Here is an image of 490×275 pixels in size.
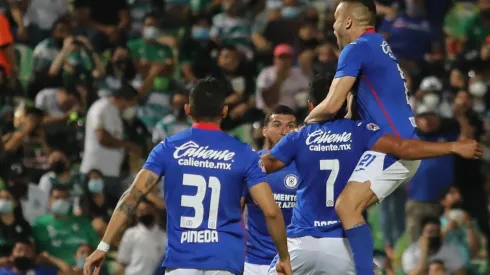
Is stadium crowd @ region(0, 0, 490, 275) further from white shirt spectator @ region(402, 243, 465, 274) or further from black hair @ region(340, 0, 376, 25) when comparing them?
black hair @ region(340, 0, 376, 25)

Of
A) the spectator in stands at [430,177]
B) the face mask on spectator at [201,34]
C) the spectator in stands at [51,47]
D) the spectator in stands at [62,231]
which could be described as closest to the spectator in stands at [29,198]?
the spectator in stands at [62,231]

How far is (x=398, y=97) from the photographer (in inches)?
353

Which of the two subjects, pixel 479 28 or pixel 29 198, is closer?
pixel 29 198

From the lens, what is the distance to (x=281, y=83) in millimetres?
17016

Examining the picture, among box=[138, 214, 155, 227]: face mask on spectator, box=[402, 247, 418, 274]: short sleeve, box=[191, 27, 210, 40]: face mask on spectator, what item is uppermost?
box=[191, 27, 210, 40]: face mask on spectator

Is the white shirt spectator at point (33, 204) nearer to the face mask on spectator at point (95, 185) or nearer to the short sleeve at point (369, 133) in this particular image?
the face mask on spectator at point (95, 185)

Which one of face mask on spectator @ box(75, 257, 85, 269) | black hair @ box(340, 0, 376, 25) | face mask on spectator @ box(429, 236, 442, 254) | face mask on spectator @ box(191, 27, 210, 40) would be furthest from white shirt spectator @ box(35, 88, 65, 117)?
black hair @ box(340, 0, 376, 25)

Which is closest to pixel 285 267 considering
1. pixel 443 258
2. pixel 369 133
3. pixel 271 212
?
pixel 271 212

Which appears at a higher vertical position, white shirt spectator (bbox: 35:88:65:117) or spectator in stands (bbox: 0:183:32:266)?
white shirt spectator (bbox: 35:88:65:117)

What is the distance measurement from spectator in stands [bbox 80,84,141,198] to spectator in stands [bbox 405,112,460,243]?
3.62 metres

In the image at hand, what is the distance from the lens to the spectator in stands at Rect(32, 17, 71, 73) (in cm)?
1777

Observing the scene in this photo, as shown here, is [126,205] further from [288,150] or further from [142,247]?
[142,247]

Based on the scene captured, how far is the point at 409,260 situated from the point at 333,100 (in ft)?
19.9

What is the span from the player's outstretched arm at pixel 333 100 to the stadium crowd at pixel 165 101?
16.5ft
